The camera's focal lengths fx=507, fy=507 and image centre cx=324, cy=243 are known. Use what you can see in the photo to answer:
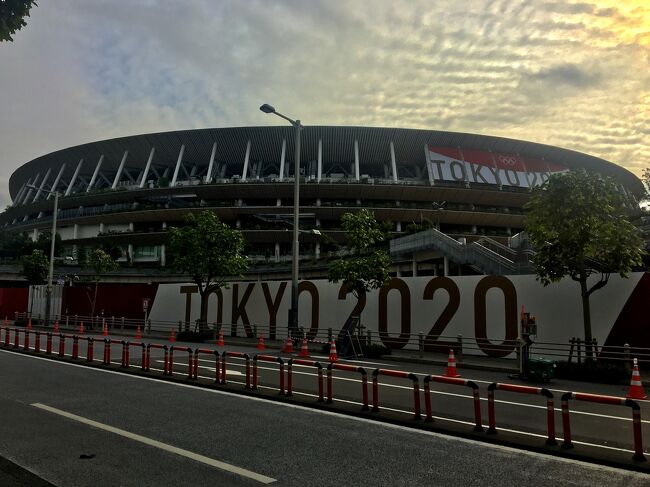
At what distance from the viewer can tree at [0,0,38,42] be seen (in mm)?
6336

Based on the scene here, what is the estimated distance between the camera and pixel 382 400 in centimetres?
1059

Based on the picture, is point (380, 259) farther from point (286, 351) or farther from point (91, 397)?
point (91, 397)

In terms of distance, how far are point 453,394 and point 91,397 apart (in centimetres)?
783

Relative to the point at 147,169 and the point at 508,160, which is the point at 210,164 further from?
the point at 508,160

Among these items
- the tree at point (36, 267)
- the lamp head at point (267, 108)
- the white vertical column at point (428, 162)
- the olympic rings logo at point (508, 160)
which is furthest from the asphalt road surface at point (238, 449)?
the olympic rings logo at point (508, 160)

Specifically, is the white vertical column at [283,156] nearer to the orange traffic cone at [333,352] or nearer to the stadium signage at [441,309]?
the stadium signage at [441,309]

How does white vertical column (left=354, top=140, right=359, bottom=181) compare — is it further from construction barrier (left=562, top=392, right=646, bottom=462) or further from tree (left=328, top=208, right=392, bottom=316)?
construction barrier (left=562, top=392, right=646, bottom=462)

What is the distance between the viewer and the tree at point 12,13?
6336mm

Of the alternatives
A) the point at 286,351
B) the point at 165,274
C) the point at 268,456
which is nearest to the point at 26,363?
the point at 286,351

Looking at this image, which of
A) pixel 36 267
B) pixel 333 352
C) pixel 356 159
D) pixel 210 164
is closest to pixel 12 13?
pixel 333 352

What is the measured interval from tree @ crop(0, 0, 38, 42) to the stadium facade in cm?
6202

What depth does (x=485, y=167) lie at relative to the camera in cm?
7900

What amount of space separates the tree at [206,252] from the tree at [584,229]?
19509 mm

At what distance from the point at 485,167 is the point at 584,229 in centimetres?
6639
